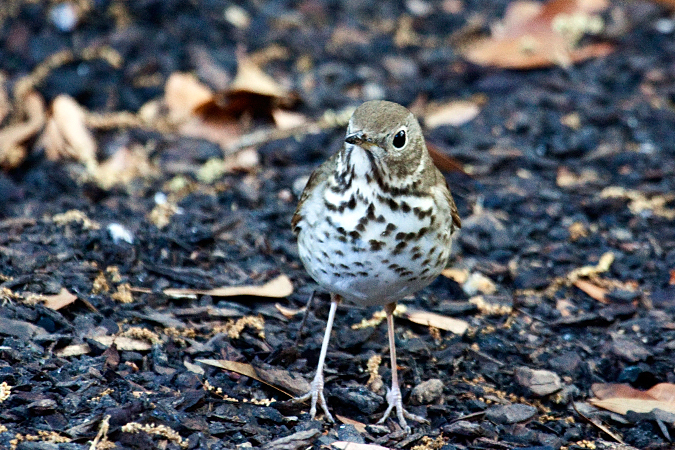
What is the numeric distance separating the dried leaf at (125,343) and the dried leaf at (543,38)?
5.08 m

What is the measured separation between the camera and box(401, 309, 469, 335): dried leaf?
5148 mm

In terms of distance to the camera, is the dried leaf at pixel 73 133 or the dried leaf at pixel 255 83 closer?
the dried leaf at pixel 73 133

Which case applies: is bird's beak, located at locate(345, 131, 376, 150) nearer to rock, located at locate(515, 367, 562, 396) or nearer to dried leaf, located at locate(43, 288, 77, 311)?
rock, located at locate(515, 367, 562, 396)

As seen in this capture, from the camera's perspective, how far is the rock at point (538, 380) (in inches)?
182

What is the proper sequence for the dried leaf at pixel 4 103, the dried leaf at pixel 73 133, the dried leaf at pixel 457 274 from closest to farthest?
1. the dried leaf at pixel 457 274
2. the dried leaf at pixel 73 133
3. the dried leaf at pixel 4 103

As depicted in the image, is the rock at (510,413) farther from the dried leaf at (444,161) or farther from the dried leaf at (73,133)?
the dried leaf at (73,133)

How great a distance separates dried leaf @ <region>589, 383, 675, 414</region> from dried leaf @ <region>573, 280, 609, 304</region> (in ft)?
2.98

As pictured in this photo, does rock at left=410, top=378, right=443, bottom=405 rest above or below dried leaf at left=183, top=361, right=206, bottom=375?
below

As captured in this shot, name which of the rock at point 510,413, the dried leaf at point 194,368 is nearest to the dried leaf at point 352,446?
the rock at point 510,413

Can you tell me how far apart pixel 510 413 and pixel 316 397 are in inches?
40.2

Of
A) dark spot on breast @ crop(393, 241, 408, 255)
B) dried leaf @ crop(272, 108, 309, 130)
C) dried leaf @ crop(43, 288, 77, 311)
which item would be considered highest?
dried leaf @ crop(272, 108, 309, 130)

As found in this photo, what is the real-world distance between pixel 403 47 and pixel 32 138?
386cm

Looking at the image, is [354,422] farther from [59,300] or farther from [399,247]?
[59,300]

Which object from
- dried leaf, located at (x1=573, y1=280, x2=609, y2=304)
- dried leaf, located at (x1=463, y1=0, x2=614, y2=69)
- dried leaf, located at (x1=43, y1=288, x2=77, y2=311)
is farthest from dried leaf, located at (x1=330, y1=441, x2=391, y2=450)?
dried leaf, located at (x1=463, y1=0, x2=614, y2=69)
